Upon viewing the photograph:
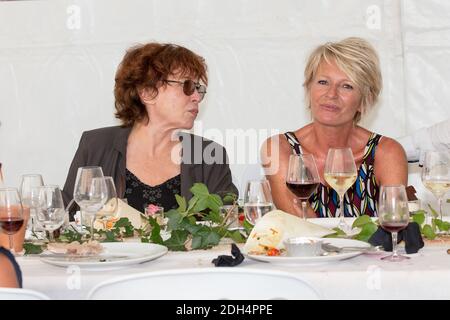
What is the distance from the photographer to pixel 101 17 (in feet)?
14.6

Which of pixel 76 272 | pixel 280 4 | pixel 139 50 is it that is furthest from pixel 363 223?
pixel 280 4

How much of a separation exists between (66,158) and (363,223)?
2745 millimetres

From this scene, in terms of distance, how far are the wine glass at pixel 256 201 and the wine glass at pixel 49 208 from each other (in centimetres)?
50

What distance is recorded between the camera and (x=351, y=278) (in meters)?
1.75

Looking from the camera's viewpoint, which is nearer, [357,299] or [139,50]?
[357,299]

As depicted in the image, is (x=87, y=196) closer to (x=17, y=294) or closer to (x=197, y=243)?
(x=197, y=243)

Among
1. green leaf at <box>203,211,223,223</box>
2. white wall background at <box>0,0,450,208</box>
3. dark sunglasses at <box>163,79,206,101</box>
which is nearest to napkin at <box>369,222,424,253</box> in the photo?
green leaf at <box>203,211,223,223</box>

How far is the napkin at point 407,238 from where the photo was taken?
1.98m

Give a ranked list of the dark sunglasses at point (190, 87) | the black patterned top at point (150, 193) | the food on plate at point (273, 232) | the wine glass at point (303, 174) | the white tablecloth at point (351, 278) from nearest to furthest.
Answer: the white tablecloth at point (351, 278) → the food on plate at point (273, 232) → the wine glass at point (303, 174) → the black patterned top at point (150, 193) → the dark sunglasses at point (190, 87)

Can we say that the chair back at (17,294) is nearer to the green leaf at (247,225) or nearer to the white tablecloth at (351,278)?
the white tablecloth at (351,278)

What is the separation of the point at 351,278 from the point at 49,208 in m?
0.83

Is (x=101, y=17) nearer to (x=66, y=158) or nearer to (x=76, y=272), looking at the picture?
(x=66, y=158)

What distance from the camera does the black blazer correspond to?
3.28 metres

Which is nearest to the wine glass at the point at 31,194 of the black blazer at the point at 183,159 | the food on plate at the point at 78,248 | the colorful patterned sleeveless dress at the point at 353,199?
the food on plate at the point at 78,248
